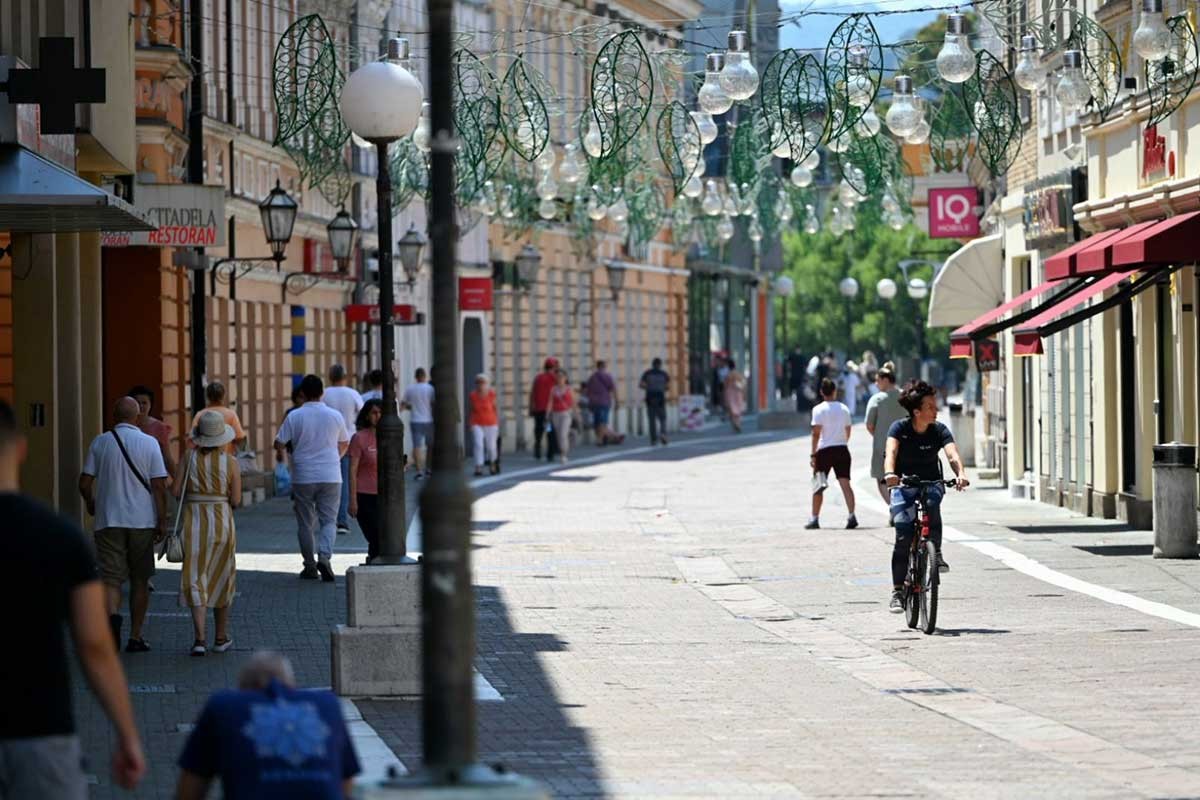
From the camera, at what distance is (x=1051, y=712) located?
499 inches

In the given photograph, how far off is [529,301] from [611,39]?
36687mm

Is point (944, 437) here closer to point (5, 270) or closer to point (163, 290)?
point (5, 270)

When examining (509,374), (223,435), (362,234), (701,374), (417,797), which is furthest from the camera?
(701,374)

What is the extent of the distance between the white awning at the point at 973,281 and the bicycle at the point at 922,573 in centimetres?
2005

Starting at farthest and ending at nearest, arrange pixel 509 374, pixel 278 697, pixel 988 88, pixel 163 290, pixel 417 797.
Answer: pixel 509 374, pixel 163 290, pixel 988 88, pixel 278 697, pixel 417 797

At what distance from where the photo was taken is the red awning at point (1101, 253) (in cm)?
2433

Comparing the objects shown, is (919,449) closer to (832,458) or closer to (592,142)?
(592,142)

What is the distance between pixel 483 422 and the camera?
4088 centimetres

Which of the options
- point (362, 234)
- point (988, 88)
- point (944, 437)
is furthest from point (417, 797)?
point (362, 234)

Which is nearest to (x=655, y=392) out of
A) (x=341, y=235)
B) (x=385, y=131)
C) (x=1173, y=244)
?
(x=341, y=235)

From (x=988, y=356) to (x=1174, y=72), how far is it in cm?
928

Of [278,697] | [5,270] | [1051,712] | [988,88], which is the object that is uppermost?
[988,88]

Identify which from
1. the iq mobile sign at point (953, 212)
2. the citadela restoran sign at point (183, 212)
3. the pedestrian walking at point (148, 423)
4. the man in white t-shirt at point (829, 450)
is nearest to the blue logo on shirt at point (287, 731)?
the pedestrian walking at point (148, 423)

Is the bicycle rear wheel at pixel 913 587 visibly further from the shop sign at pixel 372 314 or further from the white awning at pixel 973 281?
the shop sign at pixel 372 314
